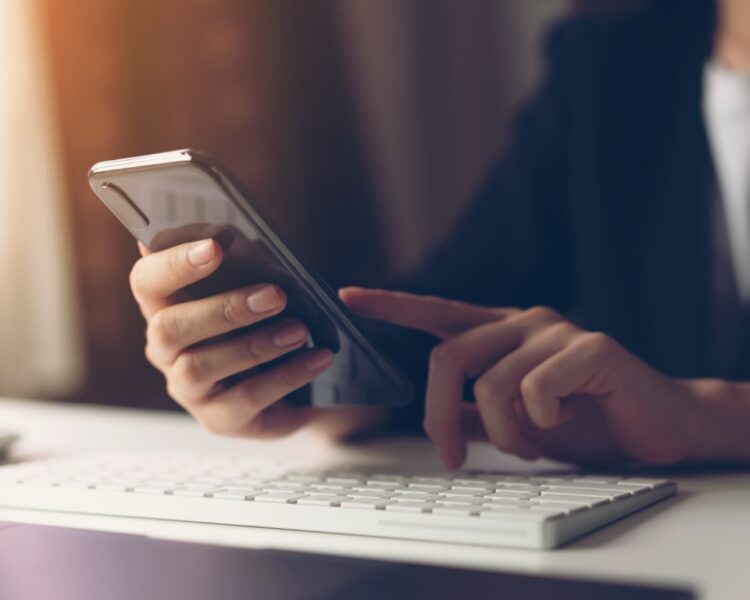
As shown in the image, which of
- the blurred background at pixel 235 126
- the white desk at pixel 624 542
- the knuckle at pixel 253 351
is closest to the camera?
the white desk at pixel 624 542

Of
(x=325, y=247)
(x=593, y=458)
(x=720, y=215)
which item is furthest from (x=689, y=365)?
(x=325, y=247)

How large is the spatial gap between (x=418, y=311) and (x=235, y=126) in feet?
5.59

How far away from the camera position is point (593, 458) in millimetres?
637

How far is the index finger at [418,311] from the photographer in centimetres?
66

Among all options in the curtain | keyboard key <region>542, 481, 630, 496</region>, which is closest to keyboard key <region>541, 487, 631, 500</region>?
keyboard key <region>542, 481, 630, 496</region>

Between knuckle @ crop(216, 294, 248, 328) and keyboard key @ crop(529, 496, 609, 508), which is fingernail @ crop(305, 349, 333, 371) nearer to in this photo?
knuckle @ crop(216, 294, 248, 328)

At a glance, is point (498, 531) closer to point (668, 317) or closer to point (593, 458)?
point (593, 458)

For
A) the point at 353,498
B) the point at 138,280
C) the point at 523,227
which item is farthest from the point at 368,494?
the point at 523,227

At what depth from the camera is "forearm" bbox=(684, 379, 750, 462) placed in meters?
0.62

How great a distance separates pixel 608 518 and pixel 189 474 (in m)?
0.26

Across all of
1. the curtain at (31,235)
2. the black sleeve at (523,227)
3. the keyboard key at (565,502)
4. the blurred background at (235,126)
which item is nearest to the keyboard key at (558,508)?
the keyboard key at (565,502)

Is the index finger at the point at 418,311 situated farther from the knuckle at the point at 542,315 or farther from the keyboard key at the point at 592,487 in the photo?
A: the keyboard key at the point at 592,487

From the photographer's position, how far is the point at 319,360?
0.58 meters

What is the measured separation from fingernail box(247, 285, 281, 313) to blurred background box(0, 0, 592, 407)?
176 cm
